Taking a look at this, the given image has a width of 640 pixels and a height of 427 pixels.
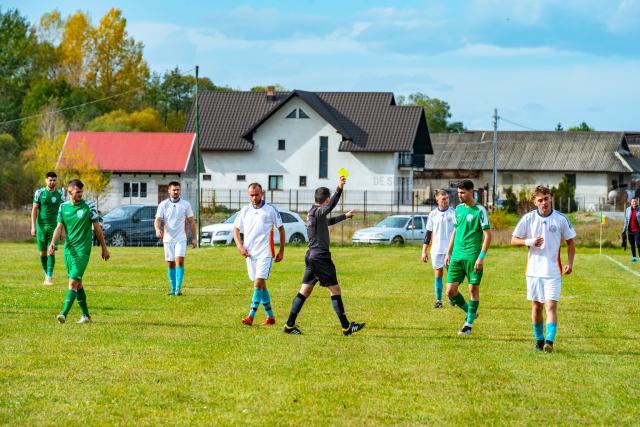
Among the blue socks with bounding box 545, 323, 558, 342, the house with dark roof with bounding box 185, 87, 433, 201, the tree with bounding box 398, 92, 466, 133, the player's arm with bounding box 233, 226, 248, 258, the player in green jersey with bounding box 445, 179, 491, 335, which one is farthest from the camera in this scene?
the tree with bounding box 398, 92, 466, 133

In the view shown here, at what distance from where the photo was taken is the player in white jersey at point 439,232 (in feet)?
57.0

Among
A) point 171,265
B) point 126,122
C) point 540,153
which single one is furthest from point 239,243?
point 540,153

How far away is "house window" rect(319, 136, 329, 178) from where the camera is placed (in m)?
78.7

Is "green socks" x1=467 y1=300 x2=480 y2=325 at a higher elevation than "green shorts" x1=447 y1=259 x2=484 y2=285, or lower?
lower

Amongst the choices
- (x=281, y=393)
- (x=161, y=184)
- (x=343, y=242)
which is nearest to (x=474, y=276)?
(x=281, y=393)

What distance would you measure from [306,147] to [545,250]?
67.1 metres

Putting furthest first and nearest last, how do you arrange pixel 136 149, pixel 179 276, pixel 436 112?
pixel 436 112 → pixel 136 149 → pixel 179 276

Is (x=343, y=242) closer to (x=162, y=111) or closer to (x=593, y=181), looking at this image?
(x=593, y=181)

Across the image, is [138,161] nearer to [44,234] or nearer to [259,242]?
[44,234]

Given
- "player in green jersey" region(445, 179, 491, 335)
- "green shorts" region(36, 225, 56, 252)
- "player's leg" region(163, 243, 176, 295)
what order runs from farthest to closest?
"green shorts" region(36, 225, 56, 252), "player's leg" region(163, 243, 176, 295), "player in green jersey" region(445, 179, 491, 335)

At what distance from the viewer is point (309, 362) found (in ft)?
35.2

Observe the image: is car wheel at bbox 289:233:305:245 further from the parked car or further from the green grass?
the green grass

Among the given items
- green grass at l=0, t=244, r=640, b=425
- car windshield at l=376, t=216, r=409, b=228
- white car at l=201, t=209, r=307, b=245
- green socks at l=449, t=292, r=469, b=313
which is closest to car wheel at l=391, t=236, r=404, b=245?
car windshield at l=376, t=216, r=409, b=228

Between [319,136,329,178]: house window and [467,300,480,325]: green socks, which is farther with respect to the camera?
[319,136,329,178]: house window
